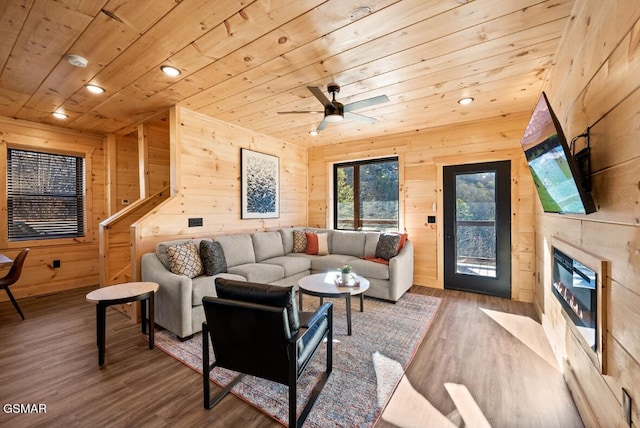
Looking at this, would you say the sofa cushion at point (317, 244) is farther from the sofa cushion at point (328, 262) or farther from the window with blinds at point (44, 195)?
the window with blinds at point (44, 195)

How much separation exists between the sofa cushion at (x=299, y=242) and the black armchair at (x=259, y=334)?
9.91 ft

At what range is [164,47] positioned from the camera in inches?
85.9

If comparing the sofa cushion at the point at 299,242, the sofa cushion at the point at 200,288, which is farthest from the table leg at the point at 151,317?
the sofa cushion at the point at 299,242

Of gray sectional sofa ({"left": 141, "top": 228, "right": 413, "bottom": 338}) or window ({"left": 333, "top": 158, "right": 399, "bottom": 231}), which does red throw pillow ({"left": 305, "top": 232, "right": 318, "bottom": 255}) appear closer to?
gray sectional sofa ({"left": 141, "top": 228, "right": 413, "bottom": 338})

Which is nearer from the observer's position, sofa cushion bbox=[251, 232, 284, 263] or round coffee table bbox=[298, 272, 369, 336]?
round coffee table bbox=[298, 272, 369, 336]

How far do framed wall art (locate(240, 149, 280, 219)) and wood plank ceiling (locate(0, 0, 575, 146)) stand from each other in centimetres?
112

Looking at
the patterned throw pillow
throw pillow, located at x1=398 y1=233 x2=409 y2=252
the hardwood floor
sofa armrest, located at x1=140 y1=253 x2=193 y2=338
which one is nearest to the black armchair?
the hardwood floor

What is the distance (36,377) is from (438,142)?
523 cm

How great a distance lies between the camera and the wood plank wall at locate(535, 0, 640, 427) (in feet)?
3.62

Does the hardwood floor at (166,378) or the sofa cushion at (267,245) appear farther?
the sofa cushion at (267,245)

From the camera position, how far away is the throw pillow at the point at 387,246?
4.00 metres

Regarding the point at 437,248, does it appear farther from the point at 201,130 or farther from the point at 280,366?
the point at 201,130

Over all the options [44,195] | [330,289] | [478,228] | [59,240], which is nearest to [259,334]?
[330,289]

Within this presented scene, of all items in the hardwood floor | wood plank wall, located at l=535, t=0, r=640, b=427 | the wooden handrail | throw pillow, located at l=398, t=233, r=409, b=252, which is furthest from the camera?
throw pillow, located at l=398, t=233, r=409, b=252
